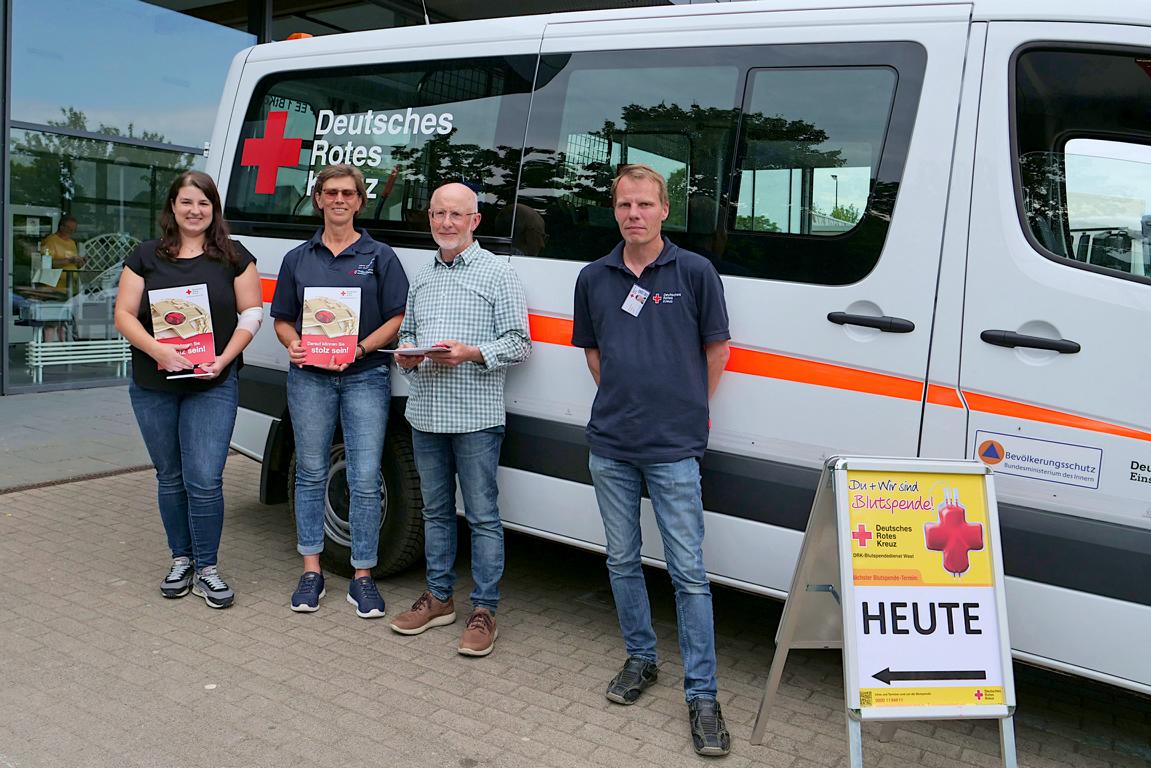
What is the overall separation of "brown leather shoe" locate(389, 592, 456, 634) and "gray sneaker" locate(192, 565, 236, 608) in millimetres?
739

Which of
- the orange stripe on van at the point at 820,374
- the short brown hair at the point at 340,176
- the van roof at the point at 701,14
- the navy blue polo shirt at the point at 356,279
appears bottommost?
the orange stripe on van at the point at 820,374

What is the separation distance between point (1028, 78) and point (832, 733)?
85.4 inches

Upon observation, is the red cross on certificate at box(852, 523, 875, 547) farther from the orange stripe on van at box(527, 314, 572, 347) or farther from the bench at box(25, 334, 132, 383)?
the bench at box(25, 334, 132, 383)

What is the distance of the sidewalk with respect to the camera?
651 centimetres

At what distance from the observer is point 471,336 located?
3.76m

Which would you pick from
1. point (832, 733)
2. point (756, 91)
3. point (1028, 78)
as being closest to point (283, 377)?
point (756, 91)

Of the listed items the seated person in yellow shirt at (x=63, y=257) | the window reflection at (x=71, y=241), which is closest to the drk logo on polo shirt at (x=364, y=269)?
the window reflection at (x=71, y=241)

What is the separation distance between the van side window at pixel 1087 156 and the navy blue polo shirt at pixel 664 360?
1016 millimetres

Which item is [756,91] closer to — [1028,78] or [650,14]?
[650,14]

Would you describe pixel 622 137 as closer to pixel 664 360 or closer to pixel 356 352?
pixel 664 360

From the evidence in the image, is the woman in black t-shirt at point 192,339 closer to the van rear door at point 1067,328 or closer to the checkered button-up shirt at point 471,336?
the checkered button-up shirt at point 471,336

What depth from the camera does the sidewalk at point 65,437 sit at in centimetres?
651

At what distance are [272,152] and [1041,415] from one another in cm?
358

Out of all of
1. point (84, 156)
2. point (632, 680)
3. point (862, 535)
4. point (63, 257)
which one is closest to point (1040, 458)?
point (862, 535)
